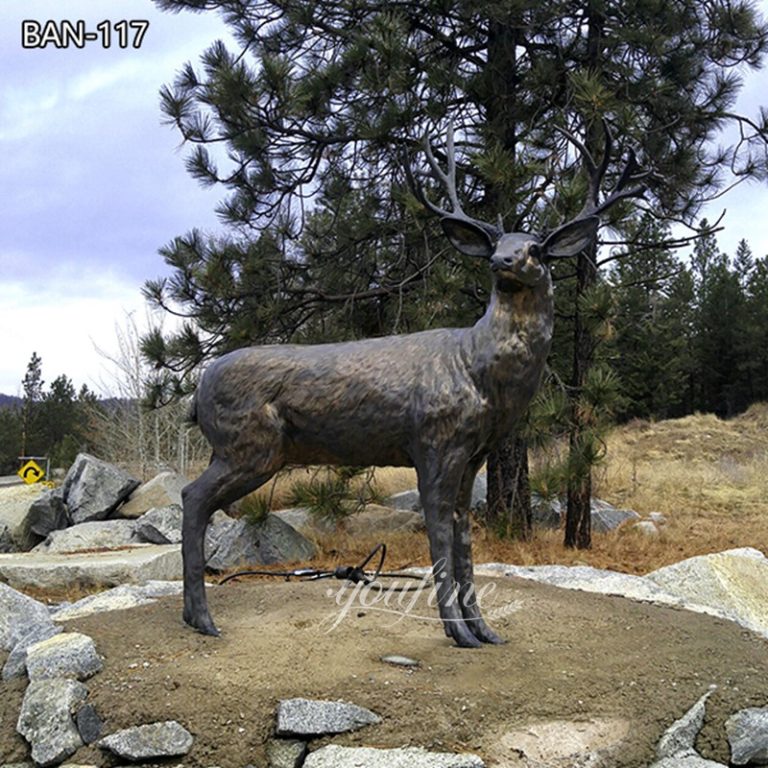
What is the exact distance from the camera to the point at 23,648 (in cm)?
417

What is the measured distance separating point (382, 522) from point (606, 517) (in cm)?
326

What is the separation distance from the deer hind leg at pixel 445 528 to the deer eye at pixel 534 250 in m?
1.06

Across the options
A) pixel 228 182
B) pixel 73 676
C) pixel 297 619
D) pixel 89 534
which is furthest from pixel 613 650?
pixel 89 534

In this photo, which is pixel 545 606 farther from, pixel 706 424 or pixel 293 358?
pixel 706 424

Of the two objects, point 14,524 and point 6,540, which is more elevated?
point 14,524

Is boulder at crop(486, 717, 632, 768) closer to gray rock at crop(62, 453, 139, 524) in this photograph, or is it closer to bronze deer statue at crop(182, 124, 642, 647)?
bronze deer statue at crop(182, 124, 642, 647)

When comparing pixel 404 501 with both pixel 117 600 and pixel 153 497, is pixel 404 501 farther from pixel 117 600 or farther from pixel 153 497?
pixel 117 600

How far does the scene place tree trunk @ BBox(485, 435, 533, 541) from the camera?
8.41m

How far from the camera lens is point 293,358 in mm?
4570

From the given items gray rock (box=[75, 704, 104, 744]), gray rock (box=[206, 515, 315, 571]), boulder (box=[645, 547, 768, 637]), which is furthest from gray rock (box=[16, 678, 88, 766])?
gray rock (box=[206, 515, 315, 571])

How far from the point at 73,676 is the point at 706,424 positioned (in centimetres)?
2469

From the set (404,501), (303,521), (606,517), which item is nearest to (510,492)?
(303,521)

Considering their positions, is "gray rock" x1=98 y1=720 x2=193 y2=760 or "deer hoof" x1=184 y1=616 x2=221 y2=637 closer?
"gray rock" x1=98 y1=720 x2=193 y2=760

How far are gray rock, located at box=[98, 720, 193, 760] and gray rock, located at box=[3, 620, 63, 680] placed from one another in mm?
878
